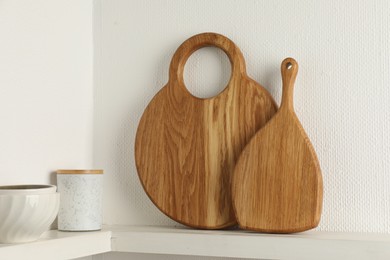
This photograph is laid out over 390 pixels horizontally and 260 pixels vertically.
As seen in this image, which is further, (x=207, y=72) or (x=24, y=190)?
(x=207, y=72)

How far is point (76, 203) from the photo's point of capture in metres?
1.07

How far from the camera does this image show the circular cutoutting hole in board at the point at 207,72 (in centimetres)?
113

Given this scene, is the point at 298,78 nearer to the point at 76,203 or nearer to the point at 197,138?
the point at 197,138

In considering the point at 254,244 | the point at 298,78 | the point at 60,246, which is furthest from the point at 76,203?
the point at 298,78

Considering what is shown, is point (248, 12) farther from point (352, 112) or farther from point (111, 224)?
point (111, 224)

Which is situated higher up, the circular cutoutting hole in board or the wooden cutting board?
the circular cutoutting hole in board

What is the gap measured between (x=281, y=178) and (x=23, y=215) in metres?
0.41

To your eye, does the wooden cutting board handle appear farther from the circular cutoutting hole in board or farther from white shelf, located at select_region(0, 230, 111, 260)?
white shelf, located at select_region(0, 230, 111, 260)

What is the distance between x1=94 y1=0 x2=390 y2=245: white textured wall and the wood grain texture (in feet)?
0.19

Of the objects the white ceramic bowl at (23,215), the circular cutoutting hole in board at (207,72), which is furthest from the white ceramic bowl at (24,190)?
the circular cutoutting hole in board at (207,72)

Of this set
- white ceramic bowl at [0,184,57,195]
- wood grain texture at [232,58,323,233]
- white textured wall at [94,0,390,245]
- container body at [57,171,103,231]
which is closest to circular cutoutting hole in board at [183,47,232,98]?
white textured wall at [94,0,390,245]

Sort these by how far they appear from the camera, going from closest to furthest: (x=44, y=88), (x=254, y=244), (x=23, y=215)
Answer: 1. (x=23, y=215)
2. (x=254, y=244)
3. (x=44, y=88)

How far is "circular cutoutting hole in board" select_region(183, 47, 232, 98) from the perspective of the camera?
1128 mm

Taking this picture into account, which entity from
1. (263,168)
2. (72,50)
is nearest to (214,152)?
(263,168)
